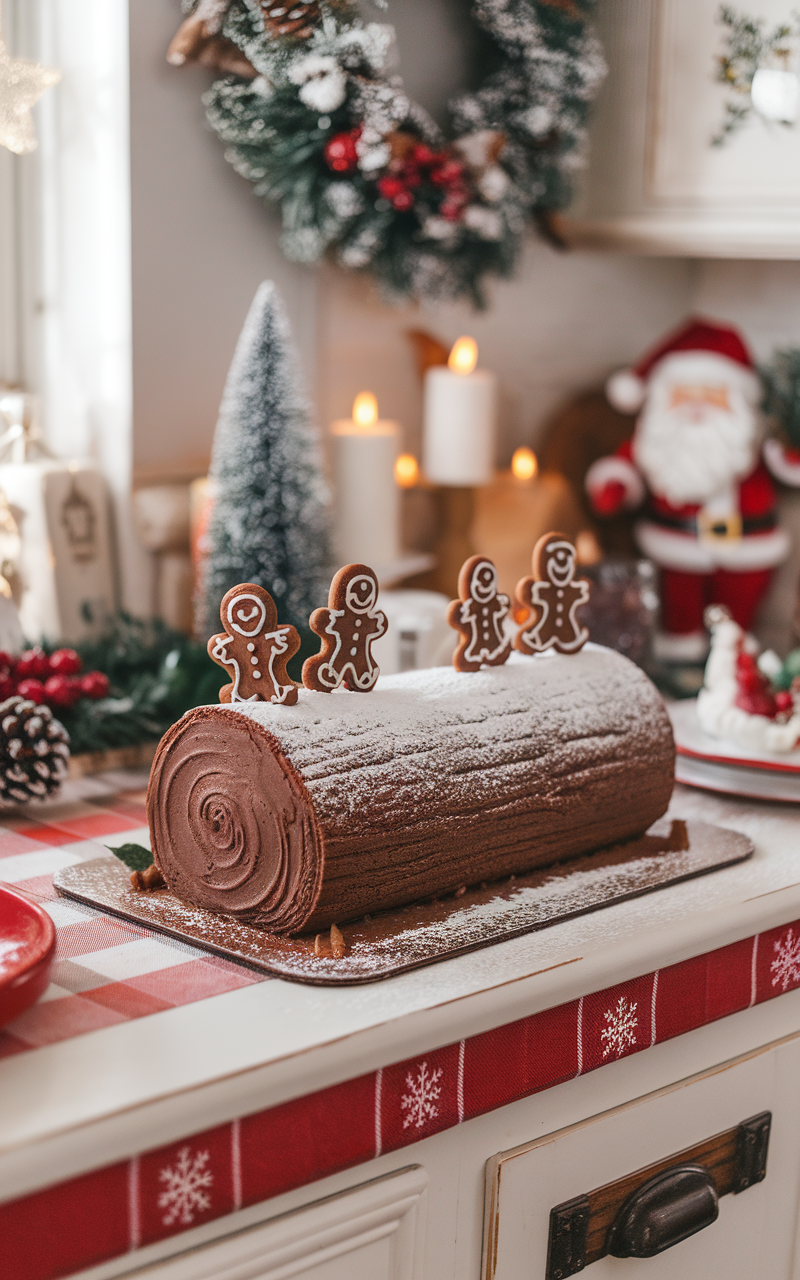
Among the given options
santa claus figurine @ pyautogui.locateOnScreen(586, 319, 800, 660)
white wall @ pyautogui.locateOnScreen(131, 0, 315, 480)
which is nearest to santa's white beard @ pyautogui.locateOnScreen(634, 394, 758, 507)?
santa claus figurine @ pyautogui.locateOnScreen(586, 319, 800, 660)

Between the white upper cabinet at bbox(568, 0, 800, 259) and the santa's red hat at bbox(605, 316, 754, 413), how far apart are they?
0.56ft

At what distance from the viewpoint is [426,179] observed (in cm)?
131

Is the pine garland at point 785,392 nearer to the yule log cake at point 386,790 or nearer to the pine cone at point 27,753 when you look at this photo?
the yule log cake at point 386,790

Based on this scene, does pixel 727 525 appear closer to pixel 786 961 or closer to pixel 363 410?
pixel 363 410

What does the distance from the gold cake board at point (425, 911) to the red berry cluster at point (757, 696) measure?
19cm

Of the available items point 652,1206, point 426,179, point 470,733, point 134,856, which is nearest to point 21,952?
point 134,856

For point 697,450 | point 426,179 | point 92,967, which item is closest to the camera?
point 92,967

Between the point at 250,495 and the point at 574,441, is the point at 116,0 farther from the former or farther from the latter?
the point at 574,441

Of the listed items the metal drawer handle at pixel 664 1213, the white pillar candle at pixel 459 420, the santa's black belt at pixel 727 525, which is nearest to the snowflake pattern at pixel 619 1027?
the metal drawer handle at pixel 664 1213

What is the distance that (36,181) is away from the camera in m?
1.31

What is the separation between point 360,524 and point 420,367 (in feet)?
0.71

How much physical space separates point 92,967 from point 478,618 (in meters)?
0.33

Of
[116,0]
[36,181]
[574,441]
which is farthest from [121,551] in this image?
[574,441]

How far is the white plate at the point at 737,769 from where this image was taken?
1.04 metres
